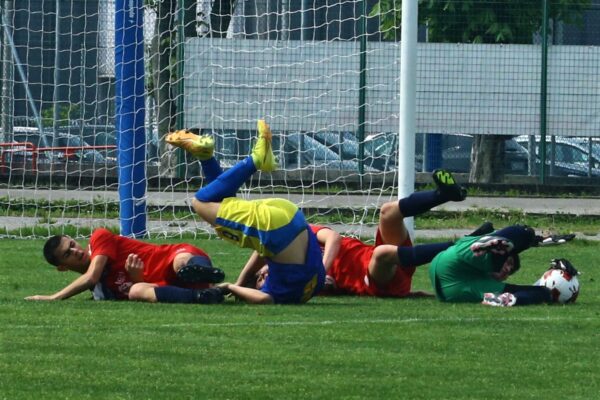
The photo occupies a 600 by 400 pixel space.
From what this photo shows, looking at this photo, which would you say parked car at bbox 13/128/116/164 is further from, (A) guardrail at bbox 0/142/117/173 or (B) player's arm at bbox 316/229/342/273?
(B) player's arm at bbox 316/229/342/273

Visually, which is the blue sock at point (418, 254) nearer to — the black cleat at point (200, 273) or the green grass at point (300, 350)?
the green grass at point (300, 350)

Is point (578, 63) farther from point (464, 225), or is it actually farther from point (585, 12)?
point (464, 225)

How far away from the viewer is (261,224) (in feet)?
33.4

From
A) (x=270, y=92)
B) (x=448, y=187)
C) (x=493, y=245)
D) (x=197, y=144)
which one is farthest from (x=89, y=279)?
(x=270, y=92)

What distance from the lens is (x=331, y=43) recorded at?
19.5 m

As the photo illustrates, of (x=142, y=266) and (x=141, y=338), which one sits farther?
(x=142, y=266)

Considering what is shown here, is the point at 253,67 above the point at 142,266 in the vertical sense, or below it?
above

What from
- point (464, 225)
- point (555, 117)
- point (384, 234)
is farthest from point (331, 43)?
point (384, 234)

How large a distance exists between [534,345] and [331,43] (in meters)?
11.6

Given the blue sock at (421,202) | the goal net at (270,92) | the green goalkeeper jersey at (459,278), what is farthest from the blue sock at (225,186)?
the goal net at (270,92)

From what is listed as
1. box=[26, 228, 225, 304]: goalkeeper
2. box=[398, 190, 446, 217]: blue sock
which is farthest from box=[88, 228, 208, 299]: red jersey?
box=[398, 190, 446, 217]: blue sock

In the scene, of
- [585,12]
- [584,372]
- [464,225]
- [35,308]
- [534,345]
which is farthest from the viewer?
[585,12]

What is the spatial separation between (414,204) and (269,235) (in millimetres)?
1115

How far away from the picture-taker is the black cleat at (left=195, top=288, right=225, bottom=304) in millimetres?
10336
